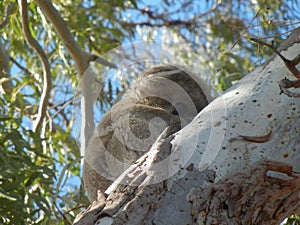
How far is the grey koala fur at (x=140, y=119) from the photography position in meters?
2.32

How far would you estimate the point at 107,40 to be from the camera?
4.66 meters

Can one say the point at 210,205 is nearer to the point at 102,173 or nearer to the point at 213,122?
the point at 213,122

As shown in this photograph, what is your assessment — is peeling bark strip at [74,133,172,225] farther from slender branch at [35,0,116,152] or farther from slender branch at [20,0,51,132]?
slender branch at [20,0,51,132]

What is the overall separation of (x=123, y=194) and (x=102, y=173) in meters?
0.94

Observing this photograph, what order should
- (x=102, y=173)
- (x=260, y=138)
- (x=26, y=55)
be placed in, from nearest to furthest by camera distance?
(x=260, y=138) → (x=102, y=173) → (x=26, y=55)

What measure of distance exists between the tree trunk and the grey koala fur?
0.59 m

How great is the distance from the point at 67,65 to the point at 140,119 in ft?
4.39

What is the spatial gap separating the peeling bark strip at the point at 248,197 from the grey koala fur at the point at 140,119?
701 mm

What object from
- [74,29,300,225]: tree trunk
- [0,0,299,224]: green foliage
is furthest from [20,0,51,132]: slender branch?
[74,29,300,225]: tree trunk

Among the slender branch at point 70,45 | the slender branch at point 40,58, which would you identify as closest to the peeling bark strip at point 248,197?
the slender branch at point 70,45

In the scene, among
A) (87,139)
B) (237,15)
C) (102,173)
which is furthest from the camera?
(237,15)

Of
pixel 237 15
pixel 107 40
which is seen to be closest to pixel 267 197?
pixel 107 40

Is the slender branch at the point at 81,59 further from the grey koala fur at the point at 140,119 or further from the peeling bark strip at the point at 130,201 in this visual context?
the peeling bark strip at the point at 130,201

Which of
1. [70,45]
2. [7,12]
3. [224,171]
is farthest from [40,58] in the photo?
[224,171]
